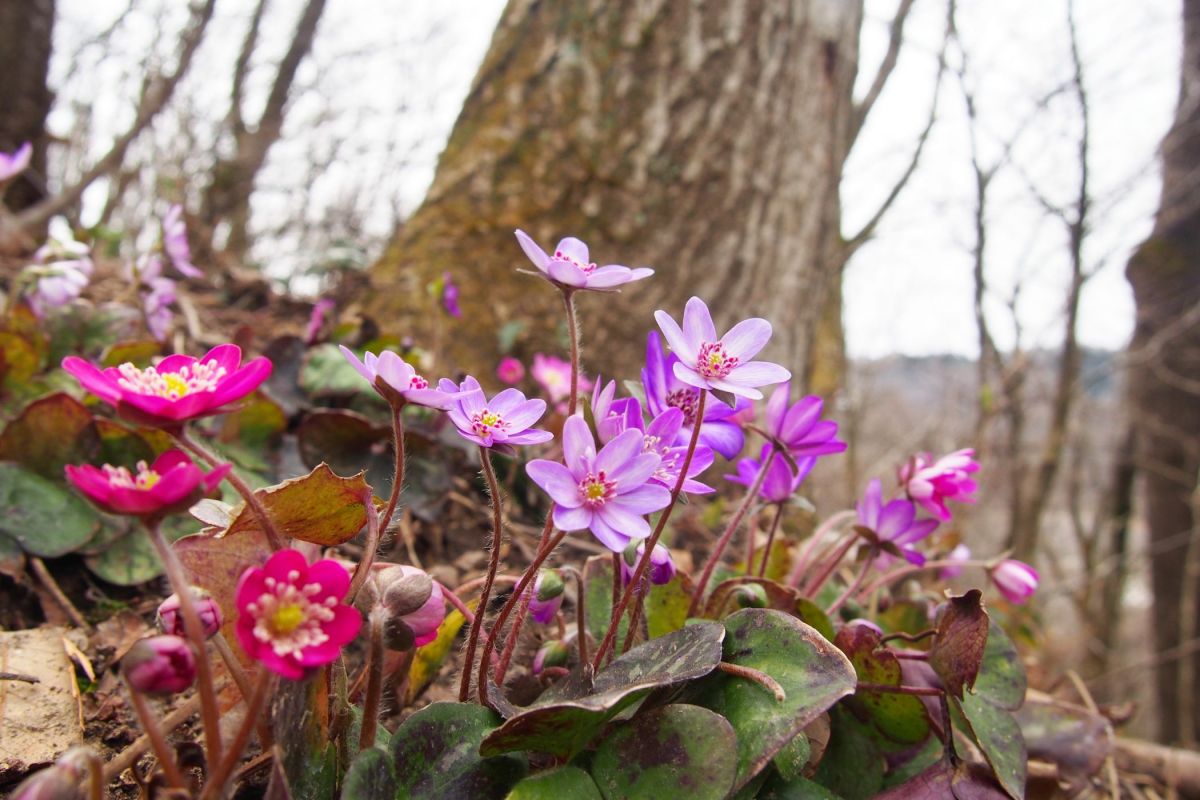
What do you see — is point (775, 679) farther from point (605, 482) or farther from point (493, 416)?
point (493, 416)

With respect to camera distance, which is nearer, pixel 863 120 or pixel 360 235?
pixel 863 120

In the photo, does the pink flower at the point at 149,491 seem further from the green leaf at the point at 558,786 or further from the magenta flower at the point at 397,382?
the green leaf at the point at 558,786

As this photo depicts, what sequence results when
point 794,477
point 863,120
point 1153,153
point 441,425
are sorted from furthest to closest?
1. point 1153,153
2. point 863,120
3. point 441,425
4. point 794,477

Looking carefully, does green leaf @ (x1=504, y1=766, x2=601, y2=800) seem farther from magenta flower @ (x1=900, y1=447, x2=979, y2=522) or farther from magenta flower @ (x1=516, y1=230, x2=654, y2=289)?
magenta flower @ (x1=900, y1=447, x2=979, y2=522)

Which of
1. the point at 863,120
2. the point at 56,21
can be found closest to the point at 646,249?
the point at 863,120

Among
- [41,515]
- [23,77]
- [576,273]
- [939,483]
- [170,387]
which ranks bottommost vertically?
[41,515]

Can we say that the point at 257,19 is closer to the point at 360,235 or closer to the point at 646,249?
the point at 360,235

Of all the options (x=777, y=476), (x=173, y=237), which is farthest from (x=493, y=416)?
(x=173, y=237)
